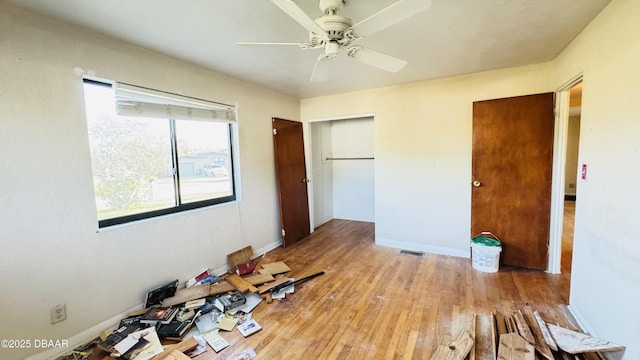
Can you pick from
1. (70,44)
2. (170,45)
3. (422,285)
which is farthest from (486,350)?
(70,44)

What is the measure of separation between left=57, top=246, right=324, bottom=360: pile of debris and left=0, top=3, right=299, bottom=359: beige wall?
0.17 m

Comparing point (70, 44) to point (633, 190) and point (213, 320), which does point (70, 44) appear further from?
point (633, 190)

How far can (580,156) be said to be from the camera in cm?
210

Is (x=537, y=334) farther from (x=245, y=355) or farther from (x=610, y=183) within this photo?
(x=245, y=355)

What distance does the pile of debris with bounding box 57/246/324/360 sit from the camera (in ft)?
5.99

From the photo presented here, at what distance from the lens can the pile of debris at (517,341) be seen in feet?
5.29

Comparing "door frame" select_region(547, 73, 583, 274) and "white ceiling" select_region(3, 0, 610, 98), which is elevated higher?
"white ceiling" select_region(3, 0, 610, 98)

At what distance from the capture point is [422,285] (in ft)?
8.75

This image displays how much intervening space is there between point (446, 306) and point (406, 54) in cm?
237

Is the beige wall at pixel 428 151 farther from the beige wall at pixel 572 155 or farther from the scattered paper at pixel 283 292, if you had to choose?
the beige wall at pixel 572 155

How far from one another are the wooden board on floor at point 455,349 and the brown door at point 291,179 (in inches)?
99.4

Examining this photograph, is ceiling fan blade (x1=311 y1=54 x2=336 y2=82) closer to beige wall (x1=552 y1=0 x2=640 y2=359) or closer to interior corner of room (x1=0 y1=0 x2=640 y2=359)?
interior corner of room (x1=0 y1=0 x2=640 y2=359)

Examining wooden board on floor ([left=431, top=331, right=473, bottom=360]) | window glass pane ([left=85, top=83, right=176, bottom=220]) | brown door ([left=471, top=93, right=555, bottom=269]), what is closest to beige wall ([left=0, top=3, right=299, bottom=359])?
window glass pane ([left=85, top=83, right=176, bottom=220])

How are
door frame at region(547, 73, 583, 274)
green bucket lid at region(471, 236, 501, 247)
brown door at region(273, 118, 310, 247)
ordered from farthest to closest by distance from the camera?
brown door at region(273, 118, 310, 247)
green bucket lid at region(471, 236, 501, 247)
door frame at region(547, 73, 583, 274)
